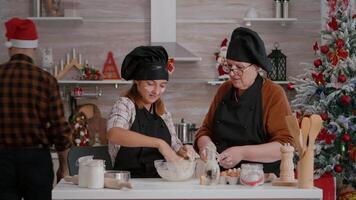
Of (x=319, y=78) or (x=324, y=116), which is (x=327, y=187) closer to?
(x=324, y=116)

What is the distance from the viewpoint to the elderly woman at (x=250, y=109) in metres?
3.30

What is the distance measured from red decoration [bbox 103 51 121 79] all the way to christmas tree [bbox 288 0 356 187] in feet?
5.64

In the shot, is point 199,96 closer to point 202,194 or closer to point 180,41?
point 180,41

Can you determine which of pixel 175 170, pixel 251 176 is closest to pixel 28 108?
pixel 175 170

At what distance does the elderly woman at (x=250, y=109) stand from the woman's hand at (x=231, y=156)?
39 millimetres

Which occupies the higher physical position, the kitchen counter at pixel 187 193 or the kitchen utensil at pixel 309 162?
the kitchen utensil at pixel 309 162

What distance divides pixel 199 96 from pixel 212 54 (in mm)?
398

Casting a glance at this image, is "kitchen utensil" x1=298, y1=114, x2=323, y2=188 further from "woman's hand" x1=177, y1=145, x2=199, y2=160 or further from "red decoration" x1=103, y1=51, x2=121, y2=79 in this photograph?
"red decoration" x1=103, y1=51, x2=121, y2=79

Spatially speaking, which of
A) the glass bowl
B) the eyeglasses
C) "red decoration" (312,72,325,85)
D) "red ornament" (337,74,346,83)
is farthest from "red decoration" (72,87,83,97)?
the glass bowl

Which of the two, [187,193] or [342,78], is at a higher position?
[342,78]

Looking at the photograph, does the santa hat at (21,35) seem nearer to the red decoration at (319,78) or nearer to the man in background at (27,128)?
the man in background at (27,128)

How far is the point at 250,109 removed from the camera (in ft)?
11.1

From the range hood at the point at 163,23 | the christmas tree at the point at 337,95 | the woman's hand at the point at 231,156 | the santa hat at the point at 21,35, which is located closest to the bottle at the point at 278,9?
the range hood at the point at 163,23

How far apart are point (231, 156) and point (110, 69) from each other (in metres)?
3.29
